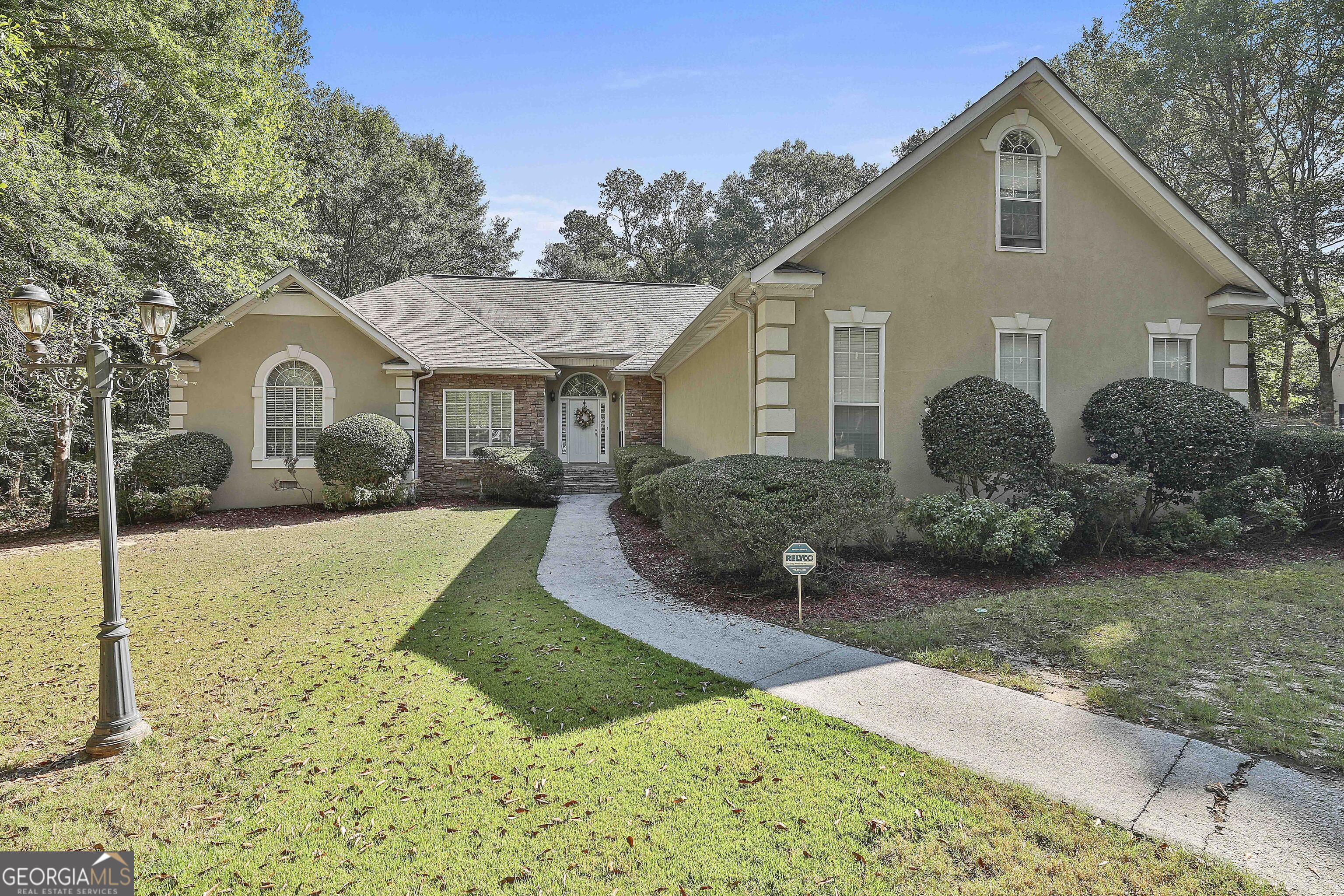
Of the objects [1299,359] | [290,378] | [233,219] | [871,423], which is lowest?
[871,423]

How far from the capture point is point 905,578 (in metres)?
7.35

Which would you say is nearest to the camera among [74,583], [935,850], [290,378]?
[935,850]

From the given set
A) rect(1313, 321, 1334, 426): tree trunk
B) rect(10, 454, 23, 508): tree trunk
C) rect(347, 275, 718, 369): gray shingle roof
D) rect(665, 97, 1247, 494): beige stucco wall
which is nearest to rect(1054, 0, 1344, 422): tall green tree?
rect(1313, 321, 1334, 426): tree trunk

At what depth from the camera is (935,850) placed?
265cm

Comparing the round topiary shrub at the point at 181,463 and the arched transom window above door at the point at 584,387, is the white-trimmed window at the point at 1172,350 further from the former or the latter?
the round topiary shrub at the point at 181,463

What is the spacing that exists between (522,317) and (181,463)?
9.09 metres

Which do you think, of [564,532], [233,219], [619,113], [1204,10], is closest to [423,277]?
[233,219]

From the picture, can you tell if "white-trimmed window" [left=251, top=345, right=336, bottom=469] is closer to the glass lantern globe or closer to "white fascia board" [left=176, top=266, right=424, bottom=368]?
"white fascia board" [left=176, top=266, right=424, bottom=368]

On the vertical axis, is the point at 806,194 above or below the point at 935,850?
above

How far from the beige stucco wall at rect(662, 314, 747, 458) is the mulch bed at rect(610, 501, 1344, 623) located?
2.32m

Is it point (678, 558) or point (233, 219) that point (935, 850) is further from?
point (233, 219)

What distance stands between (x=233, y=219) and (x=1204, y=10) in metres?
22.5

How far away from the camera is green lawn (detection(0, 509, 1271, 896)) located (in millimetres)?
2584

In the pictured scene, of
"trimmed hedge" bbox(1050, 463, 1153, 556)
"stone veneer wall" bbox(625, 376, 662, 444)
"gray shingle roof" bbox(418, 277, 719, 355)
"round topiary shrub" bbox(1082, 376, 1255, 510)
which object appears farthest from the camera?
"gray shingle roof" bbox(418, 277, 719, 355)
